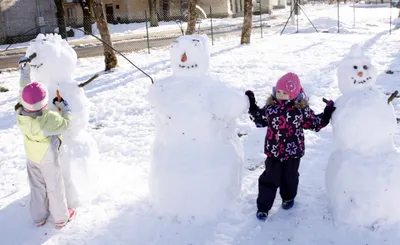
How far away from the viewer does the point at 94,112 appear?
25.2 feet

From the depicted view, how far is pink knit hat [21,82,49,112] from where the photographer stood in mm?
3438

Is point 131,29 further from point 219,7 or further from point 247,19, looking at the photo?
point 247,19

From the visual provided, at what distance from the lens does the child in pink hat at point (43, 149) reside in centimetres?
348

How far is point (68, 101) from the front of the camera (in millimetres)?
4000

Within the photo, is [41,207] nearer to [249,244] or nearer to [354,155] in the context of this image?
[249,244]

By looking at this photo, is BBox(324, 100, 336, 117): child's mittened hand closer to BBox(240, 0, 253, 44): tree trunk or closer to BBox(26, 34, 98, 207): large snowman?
BBox(26, 34, 98, 207): large snowman

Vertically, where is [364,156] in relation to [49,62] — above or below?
below

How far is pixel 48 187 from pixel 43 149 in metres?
0.36

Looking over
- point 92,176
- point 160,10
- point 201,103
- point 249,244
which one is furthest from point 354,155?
point 160,10

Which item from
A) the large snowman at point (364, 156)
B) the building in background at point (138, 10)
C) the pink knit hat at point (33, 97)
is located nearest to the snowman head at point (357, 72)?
the large snowman at point (364, 156)

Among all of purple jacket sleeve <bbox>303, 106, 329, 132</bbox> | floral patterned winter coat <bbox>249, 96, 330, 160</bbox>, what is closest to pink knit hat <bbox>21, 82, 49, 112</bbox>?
floral patterned winter coat <bbox>249, 96, 330, 160</bbox>

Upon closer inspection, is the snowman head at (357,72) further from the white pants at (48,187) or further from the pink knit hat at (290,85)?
the white pants at (48,187)

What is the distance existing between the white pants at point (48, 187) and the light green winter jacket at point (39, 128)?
58 mm

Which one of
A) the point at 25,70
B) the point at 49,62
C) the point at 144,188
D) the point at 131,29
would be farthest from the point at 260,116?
the point at 131,29
